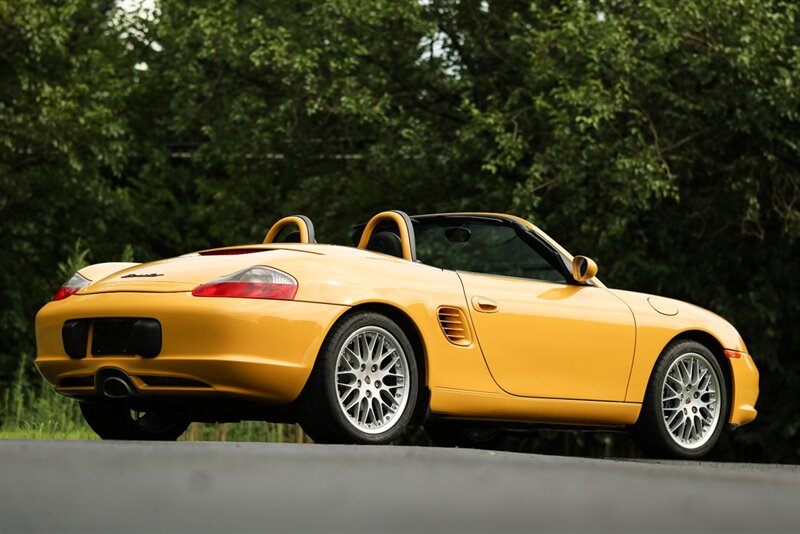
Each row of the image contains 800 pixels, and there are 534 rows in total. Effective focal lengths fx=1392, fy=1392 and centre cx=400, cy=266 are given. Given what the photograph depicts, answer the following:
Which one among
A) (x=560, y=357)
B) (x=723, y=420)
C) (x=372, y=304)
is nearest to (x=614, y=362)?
(x=560, y=357)

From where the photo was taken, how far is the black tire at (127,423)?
25.1 ft

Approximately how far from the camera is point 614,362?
26.5 feet

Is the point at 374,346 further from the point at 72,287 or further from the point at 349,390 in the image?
the point at 72,287

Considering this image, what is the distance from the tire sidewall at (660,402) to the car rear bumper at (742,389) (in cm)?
7

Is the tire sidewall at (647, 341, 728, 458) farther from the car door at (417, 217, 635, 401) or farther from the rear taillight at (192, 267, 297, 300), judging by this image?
the rear taillight at (192, 267, 297, 300)

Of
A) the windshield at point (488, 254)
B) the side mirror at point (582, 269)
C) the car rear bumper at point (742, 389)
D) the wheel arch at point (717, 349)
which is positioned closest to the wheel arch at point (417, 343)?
the side mirror at point (582, 269)

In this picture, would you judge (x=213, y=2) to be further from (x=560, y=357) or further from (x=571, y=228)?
(x=560, y=357)

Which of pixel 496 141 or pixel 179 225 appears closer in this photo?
pixel 496 141

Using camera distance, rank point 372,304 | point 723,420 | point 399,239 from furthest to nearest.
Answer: point 723,420, point 399,239, point 372,304

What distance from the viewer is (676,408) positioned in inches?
336

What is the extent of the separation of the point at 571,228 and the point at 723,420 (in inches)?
574

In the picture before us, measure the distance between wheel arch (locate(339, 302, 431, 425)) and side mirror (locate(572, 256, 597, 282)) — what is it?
1515 mm

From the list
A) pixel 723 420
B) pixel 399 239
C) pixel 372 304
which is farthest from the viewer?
pixel 723 420

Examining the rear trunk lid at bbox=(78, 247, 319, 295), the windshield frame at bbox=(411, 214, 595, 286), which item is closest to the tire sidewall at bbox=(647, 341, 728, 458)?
the windshield frame at bbox=(411, 214, 595, 286)
